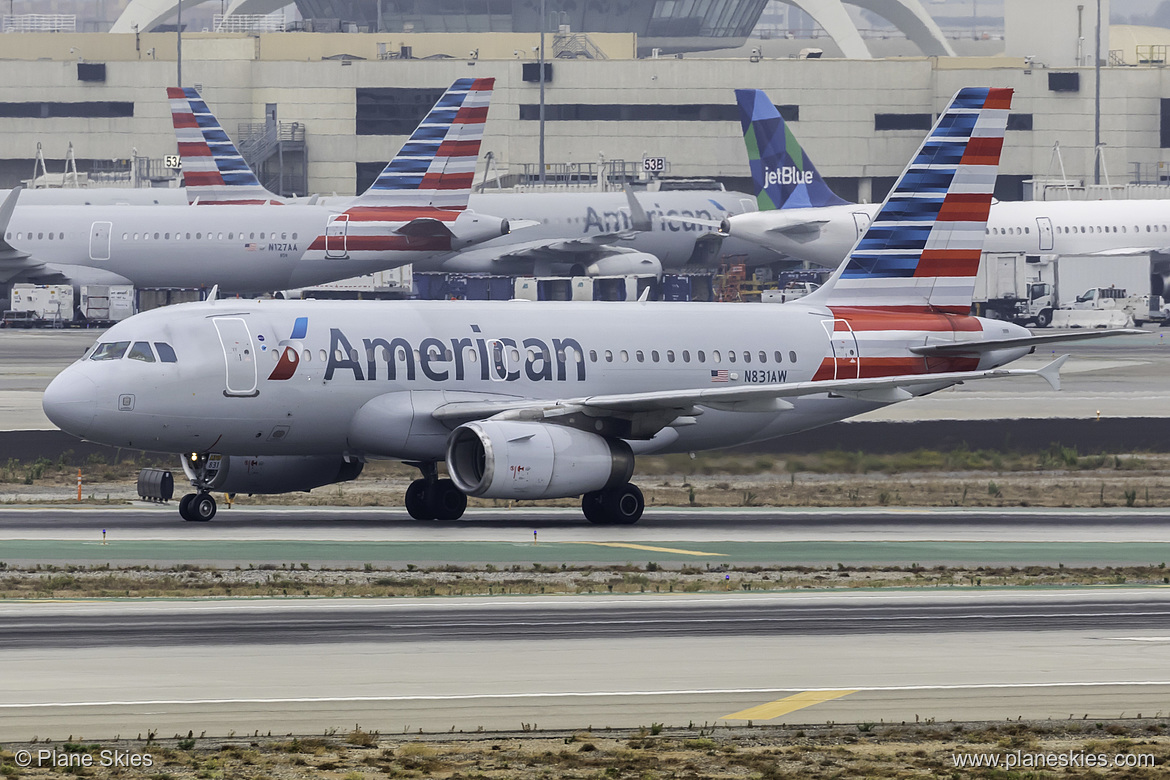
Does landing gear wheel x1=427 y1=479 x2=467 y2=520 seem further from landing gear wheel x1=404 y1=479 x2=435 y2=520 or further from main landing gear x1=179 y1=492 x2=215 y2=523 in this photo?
main landing gear x1=179 y1=492 x2=215 y2=523

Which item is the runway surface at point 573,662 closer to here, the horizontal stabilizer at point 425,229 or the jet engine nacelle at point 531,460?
the jet engine nacelle at point 531,460

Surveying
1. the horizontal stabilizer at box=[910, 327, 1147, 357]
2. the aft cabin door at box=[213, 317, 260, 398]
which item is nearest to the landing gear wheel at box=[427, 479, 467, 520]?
the aft cabin door at box=[213, 317, 260, 398]

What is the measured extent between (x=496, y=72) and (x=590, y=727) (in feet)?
448

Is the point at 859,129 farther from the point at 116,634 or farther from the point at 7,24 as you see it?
the point at 116,634

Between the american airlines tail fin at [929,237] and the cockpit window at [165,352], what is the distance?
15.5 metres

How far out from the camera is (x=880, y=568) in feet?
97.2

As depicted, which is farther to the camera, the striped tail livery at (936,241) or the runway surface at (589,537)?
the striped tail livery at (936,241)

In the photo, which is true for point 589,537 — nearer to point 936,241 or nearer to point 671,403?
point 671,403

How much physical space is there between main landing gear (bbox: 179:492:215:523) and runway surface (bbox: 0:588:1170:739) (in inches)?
418

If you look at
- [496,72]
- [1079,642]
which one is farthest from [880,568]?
[496,72]

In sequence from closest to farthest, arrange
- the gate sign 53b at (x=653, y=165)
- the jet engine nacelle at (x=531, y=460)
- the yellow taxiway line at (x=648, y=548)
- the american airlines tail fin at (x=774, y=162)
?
the yellow taxiway line at (x=648, y=548) < the jet engine nacelle at (x=531, y=460) < the american airlines tail fin at (x=774, y=162) < the gate sign 53b at (x=653, y=165)

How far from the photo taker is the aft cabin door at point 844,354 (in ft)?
133

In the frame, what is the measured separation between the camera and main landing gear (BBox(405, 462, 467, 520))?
36.5 meters

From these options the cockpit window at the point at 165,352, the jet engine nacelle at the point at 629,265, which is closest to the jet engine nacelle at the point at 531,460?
the cockpit window at the point at 165,352
